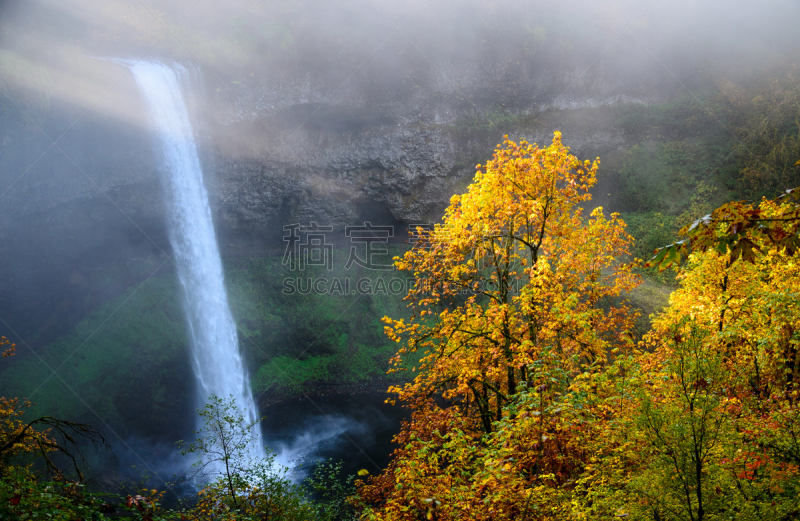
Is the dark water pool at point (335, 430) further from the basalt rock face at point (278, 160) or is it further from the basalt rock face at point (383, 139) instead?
the basalt rock face at point (383, 139)

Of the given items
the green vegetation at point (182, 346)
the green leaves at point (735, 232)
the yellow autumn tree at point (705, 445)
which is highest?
the green vegetation at point (182, 346)

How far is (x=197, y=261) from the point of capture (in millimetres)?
17984

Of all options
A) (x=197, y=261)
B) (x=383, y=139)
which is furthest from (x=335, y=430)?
(x=383, y=139)

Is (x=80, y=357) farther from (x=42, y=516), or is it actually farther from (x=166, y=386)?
(x=42, y=516)

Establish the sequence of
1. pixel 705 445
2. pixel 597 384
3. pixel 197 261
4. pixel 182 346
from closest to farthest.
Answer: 1. pixel 705 445
2. pixel 597 384
3. pixel 197 261
4. pixel 182 346

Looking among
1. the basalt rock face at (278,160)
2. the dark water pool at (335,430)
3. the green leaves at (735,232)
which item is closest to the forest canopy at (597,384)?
the green leaves at (735,232)

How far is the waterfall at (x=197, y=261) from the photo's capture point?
55.5ft

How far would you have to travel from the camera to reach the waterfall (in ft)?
55.5

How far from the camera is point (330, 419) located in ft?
56.1

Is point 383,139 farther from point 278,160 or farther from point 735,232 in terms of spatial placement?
point 735,232

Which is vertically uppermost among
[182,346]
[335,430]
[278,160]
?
[278,160]

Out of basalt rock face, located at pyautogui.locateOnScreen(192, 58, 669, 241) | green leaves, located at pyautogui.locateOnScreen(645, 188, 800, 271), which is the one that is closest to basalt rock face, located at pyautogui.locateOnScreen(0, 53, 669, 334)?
basalt rock face, located at pyautogui.locateOnScreen(192, 58, 669, 241)

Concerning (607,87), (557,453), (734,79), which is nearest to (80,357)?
(557,453)

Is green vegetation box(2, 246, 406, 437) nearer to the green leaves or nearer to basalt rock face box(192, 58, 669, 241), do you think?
basalt rock face box(192, 58, 669, 241)
